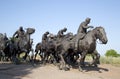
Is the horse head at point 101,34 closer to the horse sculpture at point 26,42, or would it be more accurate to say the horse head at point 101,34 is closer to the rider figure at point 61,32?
the rider figure at point 61,32

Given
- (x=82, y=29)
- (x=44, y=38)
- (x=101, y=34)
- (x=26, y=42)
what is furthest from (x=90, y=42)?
(x=44, y=38)

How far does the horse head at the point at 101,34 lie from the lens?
68.3ft

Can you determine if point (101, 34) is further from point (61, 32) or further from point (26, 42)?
point (26, 42)

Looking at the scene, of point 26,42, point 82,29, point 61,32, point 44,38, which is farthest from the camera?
point 44,38

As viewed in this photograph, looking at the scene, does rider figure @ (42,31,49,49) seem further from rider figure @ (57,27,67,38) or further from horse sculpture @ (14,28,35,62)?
horse sculpture @ (14,28,35,62)

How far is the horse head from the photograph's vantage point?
820 inches

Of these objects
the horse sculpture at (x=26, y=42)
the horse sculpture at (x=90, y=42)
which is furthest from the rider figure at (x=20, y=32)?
the horse sculpture at (x=90, y=42)

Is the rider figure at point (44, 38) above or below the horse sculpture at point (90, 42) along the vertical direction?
above

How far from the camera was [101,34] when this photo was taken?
69.5 ft

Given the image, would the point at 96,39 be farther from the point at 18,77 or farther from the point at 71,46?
the point at 18,77

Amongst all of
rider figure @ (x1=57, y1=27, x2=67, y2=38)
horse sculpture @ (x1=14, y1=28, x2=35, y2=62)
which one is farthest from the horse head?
horse sculpture @ (x1=14, y1=28, x2=35, y2=62)

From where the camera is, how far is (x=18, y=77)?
17328 millimetres

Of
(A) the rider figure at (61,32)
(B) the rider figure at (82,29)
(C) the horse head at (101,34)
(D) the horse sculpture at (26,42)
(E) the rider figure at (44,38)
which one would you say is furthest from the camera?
(E) the rider figure at (44,38)

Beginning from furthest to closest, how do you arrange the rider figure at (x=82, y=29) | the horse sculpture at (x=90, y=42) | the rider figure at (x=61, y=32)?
the rider figure at (x=61, y=32) < the rider figure at (x=82, y=29) < the horse sculpture at (x=90, y=42)
